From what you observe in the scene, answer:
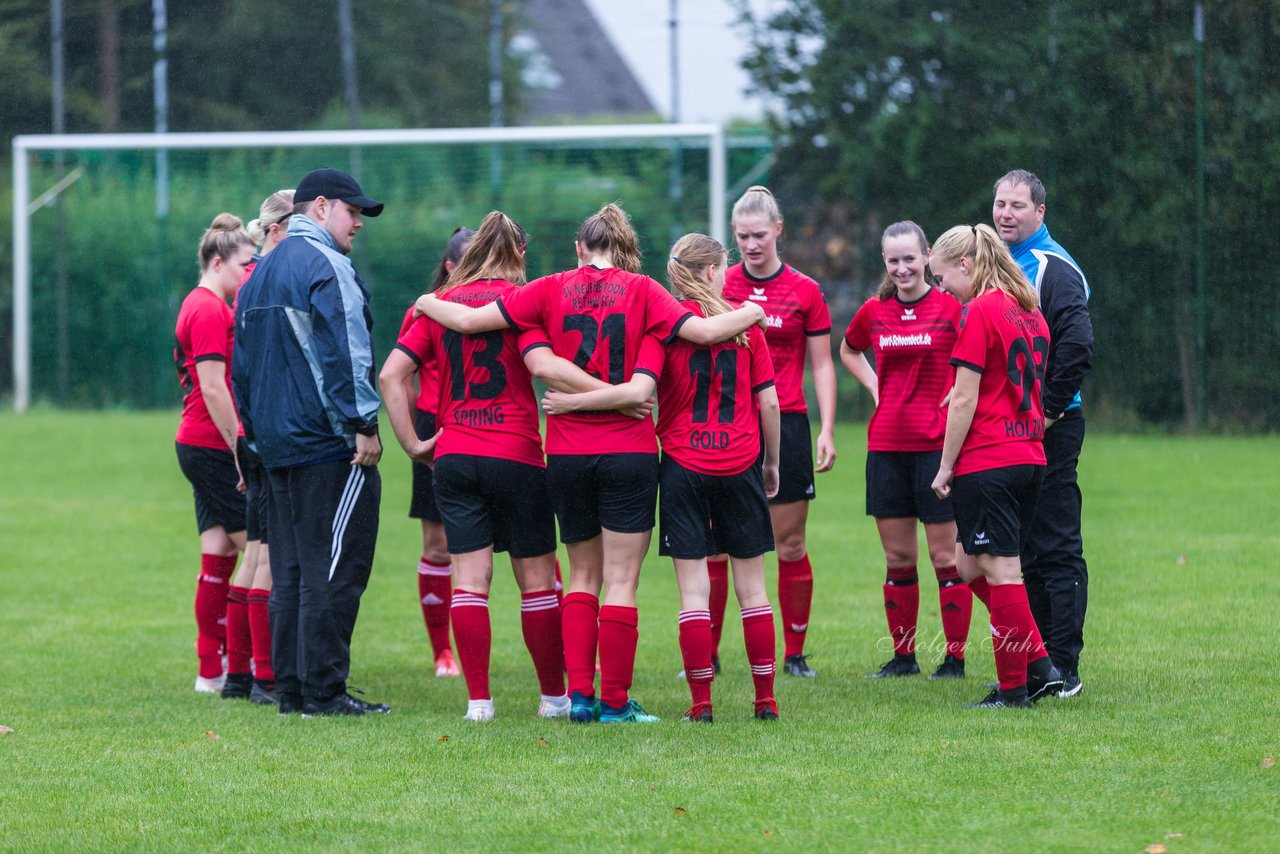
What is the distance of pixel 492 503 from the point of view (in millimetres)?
5941

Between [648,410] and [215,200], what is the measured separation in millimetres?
18779

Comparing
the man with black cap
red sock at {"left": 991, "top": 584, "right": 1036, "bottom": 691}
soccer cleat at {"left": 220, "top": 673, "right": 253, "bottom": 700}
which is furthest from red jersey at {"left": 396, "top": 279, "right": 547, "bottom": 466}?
red sock at {"left": 991, "top": 584, "right": 1036, "bottom": 691}

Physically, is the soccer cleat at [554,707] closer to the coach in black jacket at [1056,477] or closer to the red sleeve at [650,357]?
the red sleeve at [650,357]

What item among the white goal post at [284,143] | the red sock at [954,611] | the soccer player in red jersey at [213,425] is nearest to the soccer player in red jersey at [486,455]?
the soccer player in red jersey at [213,425]

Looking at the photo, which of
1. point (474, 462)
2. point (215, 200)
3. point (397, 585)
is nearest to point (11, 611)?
point (397, 585)

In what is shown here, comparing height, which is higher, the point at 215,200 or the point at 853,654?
the point at 215,200

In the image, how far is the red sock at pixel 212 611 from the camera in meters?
6.87

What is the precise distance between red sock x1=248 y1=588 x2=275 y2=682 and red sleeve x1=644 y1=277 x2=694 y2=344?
2226 mm

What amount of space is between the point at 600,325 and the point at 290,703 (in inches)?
81.6

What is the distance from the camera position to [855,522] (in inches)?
479

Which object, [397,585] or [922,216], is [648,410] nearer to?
[397,585]

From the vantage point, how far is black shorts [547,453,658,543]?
564cm

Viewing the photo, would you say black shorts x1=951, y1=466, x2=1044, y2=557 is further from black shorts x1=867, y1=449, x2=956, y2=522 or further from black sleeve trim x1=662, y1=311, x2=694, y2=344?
black sleeve trim x1=662, y1=311, x2=694, y2=344

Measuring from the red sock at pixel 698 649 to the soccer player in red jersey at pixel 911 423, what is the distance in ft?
4.29
